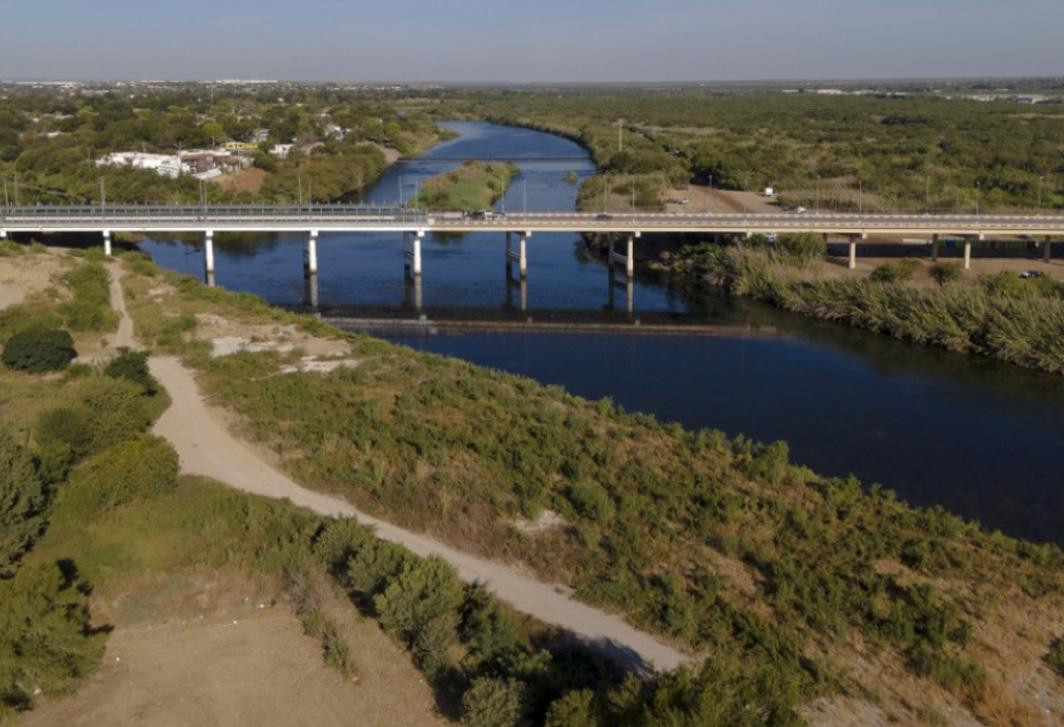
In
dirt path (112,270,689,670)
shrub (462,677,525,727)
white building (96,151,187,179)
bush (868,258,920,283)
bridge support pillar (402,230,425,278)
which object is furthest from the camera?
white building (96,151,187,179)

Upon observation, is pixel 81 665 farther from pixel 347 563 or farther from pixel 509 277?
pixel 509 277

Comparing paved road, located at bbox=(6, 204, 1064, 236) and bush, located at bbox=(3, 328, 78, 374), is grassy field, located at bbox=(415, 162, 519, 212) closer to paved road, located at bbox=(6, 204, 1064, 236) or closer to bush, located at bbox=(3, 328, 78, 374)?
paved road, located at bbox=(6, 204, 1064, 236)

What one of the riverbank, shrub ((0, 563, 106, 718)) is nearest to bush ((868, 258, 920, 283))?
the riverbank

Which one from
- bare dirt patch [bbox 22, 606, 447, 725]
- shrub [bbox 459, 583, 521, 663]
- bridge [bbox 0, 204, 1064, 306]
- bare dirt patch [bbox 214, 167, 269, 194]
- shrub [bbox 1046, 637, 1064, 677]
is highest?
bare dirt patch [bbox 214, 167, 269, 194]

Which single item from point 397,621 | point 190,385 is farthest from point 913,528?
point 190,385

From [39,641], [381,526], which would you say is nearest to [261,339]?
[381,526]

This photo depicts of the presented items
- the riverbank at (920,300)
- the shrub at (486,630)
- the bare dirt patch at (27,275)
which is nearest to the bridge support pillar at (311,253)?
the bare dirt patch at (27,275)
